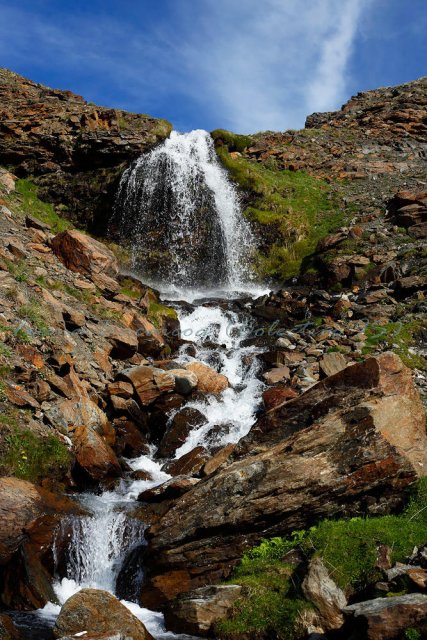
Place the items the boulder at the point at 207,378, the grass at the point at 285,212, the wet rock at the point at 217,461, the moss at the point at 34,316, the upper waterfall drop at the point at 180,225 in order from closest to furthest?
the wet rock at the point at 217,461, the moss at the point at 34,316, the boulder at the point at 207,378, the upper waterfall drop at the point at 180,225, the grass at the point at 285,212

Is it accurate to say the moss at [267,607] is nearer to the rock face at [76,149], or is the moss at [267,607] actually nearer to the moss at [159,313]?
the moss at [159,313]

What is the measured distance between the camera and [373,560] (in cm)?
704

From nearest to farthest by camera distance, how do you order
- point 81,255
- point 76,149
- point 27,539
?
point 27,539 → point 81,255 → point 76,149

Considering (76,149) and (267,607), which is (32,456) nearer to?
(267,607)

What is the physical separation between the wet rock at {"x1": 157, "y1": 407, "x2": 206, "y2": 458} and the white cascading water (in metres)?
0.14

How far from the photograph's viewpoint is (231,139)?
35781 mm

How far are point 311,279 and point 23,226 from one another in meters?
13.1

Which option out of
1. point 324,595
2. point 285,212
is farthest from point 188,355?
point 285,212

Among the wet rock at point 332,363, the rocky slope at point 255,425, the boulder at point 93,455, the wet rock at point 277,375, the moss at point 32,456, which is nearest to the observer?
the rocky slope at point 255,425

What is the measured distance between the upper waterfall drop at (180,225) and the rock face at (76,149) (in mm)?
1353

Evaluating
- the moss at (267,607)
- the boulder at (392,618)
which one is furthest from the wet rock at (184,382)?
the boulder at (392,618)

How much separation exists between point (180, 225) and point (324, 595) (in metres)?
23.7

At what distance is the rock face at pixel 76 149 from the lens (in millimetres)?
29625

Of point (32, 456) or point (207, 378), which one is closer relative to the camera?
point (32, 456)
